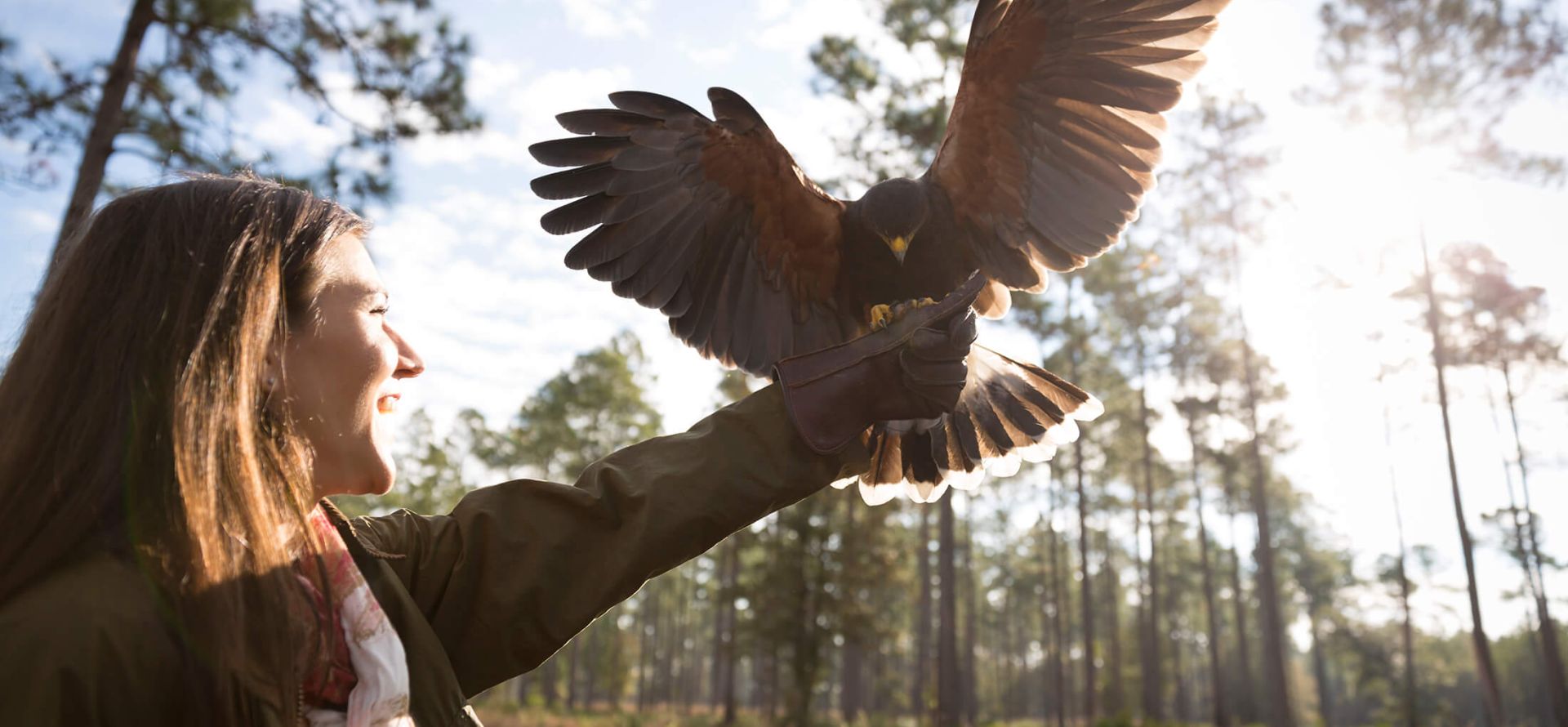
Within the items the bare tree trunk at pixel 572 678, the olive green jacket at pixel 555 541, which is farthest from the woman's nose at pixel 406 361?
the bare tree trunk at pixel 572 678

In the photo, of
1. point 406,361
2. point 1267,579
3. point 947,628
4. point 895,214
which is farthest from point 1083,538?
point 406,361

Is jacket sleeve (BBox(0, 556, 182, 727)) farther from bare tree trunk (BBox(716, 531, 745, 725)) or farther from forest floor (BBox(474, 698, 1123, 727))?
forest floor (BBox(474, 698, 1123, 727))

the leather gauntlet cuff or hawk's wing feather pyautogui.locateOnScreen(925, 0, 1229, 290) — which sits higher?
hawk's wing feather pyautogui.locateOnScreen(925, 0, 1229, 290)

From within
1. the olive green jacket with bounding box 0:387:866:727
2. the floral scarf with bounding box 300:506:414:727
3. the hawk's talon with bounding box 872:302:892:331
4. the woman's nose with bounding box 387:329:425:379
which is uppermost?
the hawk's talon with bounding box 872:302:892:331

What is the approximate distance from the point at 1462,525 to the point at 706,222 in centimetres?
1702

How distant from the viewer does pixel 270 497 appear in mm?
1254

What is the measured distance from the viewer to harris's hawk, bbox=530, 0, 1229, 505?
3.45 meters

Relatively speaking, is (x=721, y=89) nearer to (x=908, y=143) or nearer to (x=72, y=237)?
(x=72, y=237)

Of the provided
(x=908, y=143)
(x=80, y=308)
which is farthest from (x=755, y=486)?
(x=908, y=143)

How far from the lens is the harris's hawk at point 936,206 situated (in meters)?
3.45

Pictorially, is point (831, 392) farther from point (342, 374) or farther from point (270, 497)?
point (270, 497)

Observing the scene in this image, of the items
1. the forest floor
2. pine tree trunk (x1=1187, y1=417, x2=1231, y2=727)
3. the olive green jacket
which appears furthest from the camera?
pine tree trunk (x1=1187, y1=417, x2=1231, y2=727)

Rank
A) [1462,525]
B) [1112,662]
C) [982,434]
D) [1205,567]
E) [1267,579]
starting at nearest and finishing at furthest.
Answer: [982,434] → [1462,525] → [1267,579] → [1205,567] → [1112,662]

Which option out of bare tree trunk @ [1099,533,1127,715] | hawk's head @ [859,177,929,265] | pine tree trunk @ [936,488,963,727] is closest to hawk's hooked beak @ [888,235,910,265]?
hawk's head @ [859,177,929,265]
